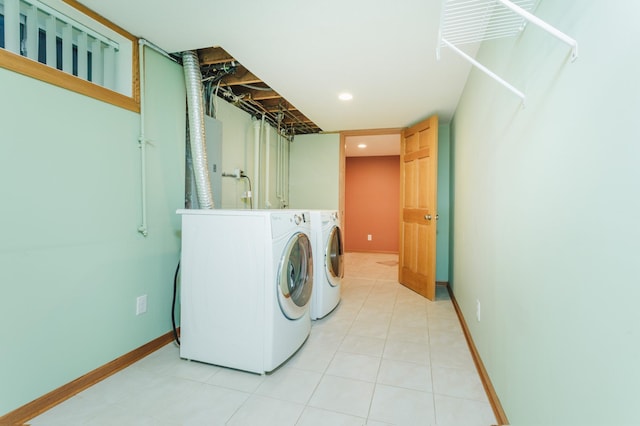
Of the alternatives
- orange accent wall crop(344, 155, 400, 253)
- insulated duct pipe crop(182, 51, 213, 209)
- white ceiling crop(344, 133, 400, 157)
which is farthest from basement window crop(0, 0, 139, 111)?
orange accent wall crop(344, 155, 400, 253)

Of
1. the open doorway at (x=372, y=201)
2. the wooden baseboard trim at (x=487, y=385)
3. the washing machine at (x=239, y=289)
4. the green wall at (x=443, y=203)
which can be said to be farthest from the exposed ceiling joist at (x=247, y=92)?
the wooden baseboard trim at (x=487, y=385)

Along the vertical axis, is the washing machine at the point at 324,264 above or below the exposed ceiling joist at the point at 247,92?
below

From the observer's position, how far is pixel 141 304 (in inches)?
74.4

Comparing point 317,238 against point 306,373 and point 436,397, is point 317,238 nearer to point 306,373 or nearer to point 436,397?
point 306,373

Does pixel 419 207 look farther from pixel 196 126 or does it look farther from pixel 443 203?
pixel 196 126

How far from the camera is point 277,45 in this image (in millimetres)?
1901

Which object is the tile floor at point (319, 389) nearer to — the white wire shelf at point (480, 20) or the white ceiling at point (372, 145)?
the white wire shelf at point (480, 20)

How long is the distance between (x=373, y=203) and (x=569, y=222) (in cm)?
549

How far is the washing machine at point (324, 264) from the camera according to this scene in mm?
2557

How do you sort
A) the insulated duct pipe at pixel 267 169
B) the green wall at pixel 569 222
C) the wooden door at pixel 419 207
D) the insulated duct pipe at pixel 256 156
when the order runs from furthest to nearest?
1. the insulated duct pipe at pixel 267 169
2. the insulated duct pipe at pixel 256 156
3. the wooden door at pixel 419 207
4. the green wall at pixel 569 222

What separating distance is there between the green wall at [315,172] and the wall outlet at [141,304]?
2566mm

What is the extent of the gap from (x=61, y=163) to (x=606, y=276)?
2.16 m

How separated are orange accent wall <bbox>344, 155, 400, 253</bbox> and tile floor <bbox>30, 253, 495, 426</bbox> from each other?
3911 mm

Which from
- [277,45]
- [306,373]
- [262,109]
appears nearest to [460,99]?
[277,45]
